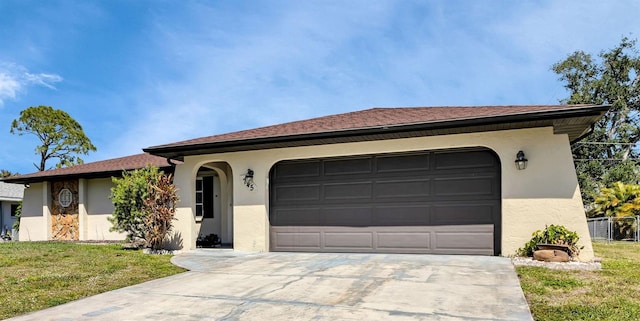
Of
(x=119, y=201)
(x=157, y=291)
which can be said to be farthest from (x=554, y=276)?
(x=119, y=201)

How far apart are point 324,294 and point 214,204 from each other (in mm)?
8024

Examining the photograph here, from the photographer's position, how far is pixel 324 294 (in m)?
5.18

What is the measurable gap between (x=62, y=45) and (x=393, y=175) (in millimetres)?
14589

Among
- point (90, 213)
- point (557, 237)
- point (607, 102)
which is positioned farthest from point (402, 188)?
point (607, 102)

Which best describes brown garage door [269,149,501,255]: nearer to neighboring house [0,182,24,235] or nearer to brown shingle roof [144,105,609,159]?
brown shingle roof [144,105,609,159]

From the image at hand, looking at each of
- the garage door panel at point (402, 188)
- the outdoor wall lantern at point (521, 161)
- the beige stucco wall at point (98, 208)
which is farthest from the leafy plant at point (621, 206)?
the beige stucco wall at point (98, 208)

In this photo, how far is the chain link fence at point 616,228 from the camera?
587 inches

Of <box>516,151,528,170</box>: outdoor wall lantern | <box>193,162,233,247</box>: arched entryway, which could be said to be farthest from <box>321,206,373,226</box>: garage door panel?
<box>193,162,233,247</box>: arched entryway

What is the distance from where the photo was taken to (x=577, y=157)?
83.3ft

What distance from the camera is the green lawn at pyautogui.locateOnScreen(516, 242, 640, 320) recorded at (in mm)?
4398

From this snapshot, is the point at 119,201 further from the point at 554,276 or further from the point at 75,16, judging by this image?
A: the point at 554,276

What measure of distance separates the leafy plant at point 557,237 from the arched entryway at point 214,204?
811cm

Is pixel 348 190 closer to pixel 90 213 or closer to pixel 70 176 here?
pixel 90 213

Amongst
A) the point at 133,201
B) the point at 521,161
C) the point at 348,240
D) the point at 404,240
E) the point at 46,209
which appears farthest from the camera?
the point at 46,209
